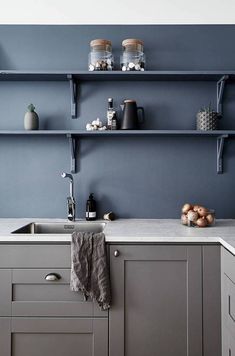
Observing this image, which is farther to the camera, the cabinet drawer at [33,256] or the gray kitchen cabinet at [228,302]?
the cabinet drawer at [33,256]

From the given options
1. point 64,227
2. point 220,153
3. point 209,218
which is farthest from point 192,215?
point 64,227

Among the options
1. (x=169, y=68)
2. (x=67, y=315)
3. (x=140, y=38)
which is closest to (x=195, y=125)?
(x=169, y=68)

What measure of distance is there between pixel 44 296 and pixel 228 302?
98cm

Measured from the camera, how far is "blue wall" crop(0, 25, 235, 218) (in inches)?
95.0

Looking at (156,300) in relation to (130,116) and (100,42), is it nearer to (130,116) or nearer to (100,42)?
(130,116)

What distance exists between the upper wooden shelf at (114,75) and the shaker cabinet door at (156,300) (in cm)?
119

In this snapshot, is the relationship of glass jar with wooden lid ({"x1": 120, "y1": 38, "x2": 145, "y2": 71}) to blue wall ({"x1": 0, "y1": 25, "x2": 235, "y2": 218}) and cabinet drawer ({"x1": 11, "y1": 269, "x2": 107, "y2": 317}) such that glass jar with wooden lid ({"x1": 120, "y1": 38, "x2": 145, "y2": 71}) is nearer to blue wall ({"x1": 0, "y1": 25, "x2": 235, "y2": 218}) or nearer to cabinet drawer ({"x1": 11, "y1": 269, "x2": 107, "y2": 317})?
blue wall ({"x1": 0, "y1": 25, "x2": 235, "y2": 218})

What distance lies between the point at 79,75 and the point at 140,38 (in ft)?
1.91

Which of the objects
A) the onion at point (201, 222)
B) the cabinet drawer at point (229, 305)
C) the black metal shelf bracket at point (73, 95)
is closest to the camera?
the cabinet drawer at point (229, 305)

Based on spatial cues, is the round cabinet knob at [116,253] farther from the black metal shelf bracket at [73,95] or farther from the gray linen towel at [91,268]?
the black metal shelf bracket at [73,95]

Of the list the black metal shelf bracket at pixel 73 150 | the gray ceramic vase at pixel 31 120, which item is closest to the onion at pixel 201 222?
the black metal shelf bracket at pixel 73 150

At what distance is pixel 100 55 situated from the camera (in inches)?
90.6

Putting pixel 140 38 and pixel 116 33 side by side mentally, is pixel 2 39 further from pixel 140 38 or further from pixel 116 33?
pixel 140 38

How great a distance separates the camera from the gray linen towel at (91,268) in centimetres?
171
